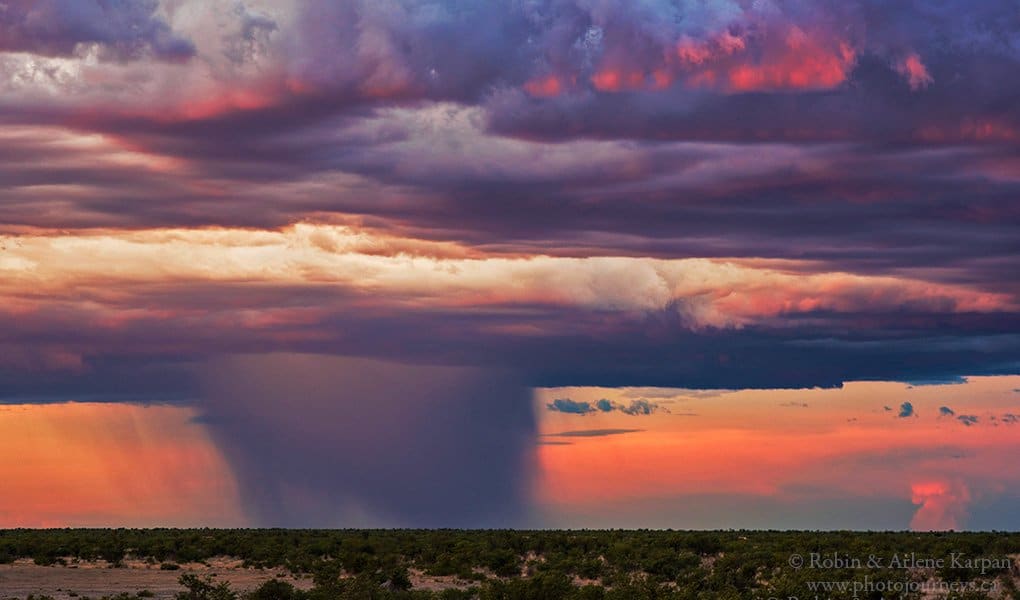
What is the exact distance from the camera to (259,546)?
83750 millimetres

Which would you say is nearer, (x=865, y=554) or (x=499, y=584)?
(x=499, y=584)

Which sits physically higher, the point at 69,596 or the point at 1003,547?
the point at 1003,547

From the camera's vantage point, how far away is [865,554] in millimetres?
74375

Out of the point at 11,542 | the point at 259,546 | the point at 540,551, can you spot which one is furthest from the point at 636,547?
the point at 11,542

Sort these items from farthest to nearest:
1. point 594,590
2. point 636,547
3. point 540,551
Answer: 1. point 540,551
2. point 636,547
3. point 594,590

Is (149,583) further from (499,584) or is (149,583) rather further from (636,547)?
(636,547)


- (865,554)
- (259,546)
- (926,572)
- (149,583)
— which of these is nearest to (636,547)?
(865,554)

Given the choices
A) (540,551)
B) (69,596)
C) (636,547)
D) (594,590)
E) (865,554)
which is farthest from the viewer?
(540,551)

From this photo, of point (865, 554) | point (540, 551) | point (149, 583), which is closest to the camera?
point (149, 583)

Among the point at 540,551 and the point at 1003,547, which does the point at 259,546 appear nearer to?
the point at 540,551

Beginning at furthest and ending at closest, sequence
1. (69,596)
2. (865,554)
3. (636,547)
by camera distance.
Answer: (636,547)
(865,554)
(69,596)

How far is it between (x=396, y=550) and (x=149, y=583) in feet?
70.8

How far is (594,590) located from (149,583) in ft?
87.0

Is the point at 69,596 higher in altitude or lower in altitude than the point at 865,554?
lower
